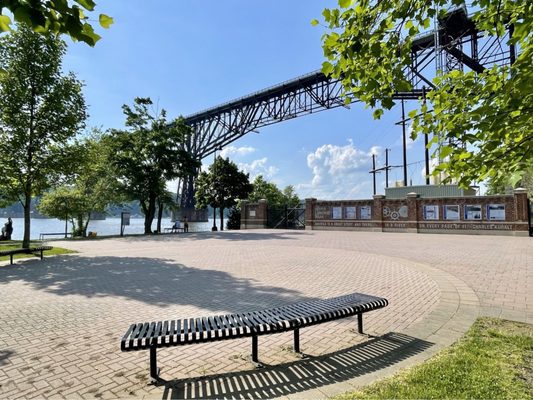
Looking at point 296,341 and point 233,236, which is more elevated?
point 233,236

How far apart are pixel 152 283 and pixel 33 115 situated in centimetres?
1108

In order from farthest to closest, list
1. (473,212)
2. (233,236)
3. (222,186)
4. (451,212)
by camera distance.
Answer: (222,186), (233,236), (451,212), (473,212)

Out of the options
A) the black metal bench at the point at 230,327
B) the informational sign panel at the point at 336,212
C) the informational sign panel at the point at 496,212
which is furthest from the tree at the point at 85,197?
the informational sign panel at the point at 496,212

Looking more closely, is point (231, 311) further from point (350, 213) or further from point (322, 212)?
point (322, 212)

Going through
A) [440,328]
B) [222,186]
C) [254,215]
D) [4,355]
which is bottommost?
[4,355]

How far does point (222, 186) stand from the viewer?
125 ft

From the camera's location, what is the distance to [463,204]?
2062 cm

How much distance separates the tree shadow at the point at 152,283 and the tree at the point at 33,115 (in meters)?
4.57

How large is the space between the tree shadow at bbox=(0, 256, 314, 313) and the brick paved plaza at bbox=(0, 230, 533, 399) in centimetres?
3

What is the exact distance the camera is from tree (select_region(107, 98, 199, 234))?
28.3m

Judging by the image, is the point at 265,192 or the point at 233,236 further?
the point at 265,192

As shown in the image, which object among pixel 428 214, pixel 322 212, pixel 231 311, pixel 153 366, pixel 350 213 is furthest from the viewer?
pixel 322 212

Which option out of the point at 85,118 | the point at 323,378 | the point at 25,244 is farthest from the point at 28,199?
the point at 323,378

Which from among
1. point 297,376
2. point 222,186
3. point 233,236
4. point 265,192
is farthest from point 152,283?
point 265,192
